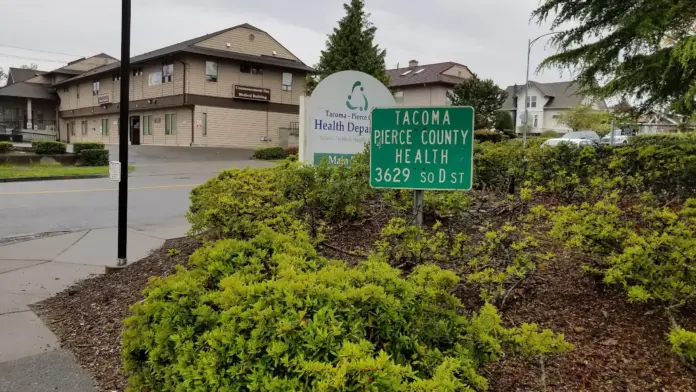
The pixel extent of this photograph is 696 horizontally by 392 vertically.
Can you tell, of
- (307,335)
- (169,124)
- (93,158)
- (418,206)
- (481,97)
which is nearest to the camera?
(307,335)

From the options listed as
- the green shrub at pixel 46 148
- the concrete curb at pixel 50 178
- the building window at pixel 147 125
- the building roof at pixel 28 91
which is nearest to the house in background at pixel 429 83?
the building window at pixel 147 125

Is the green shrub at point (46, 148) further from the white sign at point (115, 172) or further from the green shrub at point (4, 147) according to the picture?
the white sign at point (115, 172)

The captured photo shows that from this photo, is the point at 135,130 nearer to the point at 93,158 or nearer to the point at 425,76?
the point at 93,158

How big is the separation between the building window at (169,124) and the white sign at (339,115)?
31057 millimetres

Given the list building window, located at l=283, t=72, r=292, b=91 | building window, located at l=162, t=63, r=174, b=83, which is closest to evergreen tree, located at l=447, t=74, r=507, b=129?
building window, located at l=283, t=72, r=292, b=91

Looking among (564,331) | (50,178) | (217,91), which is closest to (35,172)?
(50,178)

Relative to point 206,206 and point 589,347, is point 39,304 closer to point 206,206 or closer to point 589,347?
point 206,206

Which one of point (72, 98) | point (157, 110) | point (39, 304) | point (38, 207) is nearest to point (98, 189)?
point (38, 207)

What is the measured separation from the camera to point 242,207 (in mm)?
4988

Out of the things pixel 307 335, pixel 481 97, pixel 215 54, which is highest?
pixel 215 54

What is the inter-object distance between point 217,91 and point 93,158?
44.4 ft

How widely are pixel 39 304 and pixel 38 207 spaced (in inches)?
287

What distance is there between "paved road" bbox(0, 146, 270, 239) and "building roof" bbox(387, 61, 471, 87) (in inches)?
1179

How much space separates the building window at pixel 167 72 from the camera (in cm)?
3544
